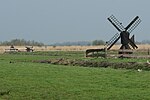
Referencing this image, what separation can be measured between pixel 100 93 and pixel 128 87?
7.84ft

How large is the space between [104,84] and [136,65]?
12.3 m

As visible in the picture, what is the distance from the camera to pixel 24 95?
17.9 meters

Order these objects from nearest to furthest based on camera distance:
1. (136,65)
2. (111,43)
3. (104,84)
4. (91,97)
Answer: (91,97) < (104,84) < (136,65) < (111,43)

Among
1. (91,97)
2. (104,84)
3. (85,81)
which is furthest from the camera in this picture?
(85,81)

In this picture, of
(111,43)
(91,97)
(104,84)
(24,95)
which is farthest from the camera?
(111,43)

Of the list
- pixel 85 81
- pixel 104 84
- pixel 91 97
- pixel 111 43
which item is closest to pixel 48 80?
pixel 85 81

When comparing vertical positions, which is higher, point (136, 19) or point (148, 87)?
point (136, 19)

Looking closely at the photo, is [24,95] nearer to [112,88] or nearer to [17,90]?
[17,90]

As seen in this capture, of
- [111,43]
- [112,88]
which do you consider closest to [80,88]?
[112,88]

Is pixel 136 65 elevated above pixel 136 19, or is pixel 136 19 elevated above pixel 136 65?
pixel 136 19

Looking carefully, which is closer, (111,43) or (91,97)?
(91,97)

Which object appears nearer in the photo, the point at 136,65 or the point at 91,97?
the point at 91,97

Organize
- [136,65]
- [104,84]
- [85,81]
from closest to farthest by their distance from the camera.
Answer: [104,84] < [85,81] < [136,65]

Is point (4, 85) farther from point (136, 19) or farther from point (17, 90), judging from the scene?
point (136, 19)
